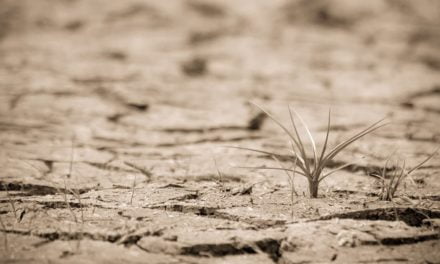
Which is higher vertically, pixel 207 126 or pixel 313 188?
pixel 207 126

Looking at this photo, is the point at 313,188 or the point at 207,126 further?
the point at 207,126

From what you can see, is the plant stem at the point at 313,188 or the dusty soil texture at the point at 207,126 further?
the plant stem at the point at 313,188

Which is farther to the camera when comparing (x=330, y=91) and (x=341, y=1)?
(x=341, y=1)

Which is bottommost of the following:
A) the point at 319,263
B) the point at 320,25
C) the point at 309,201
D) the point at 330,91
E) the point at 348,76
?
the point at 319,263

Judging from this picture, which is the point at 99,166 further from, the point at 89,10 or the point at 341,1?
the point at 341,1

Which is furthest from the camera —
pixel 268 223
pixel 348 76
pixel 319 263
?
pixel 348 76

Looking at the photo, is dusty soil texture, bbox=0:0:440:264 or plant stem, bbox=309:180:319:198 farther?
plant stem, bbox=309:180:319:198

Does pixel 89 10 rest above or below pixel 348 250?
above

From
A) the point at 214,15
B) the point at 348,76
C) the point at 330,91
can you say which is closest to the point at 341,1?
the point at 214,15
